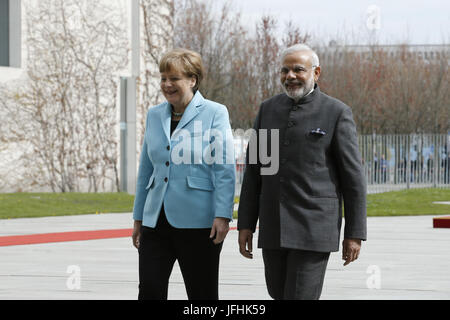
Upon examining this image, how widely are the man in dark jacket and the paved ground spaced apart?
9.53ft

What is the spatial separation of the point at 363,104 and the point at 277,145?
35.6m

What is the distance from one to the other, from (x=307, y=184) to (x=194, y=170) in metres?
0.68

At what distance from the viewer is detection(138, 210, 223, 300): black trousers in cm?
473

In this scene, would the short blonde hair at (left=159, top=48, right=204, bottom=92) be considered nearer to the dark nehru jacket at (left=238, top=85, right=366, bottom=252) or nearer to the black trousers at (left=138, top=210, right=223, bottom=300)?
the dark nehru jacket at (left=238, top=85, right=366, bottom=252)

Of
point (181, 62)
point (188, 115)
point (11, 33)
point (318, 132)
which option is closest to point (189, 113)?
point (188, 115)

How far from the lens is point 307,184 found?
4520 millimetres

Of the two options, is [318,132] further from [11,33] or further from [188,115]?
[11,33]

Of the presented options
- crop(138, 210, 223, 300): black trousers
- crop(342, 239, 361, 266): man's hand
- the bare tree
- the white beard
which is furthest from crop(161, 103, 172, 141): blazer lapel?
the bare tree

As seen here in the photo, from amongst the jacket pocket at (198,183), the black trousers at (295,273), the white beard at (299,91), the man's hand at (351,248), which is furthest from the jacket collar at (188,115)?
the man's hand at (351,248)

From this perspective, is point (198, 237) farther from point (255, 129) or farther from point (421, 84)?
point (421, 84)

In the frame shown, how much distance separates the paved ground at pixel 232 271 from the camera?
7624 mm

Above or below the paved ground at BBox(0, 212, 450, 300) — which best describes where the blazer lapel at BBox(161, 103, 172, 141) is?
above

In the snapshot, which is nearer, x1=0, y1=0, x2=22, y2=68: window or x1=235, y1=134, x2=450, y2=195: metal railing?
x1=0, y1=0, x2=22, y2=68: window

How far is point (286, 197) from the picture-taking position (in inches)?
180
